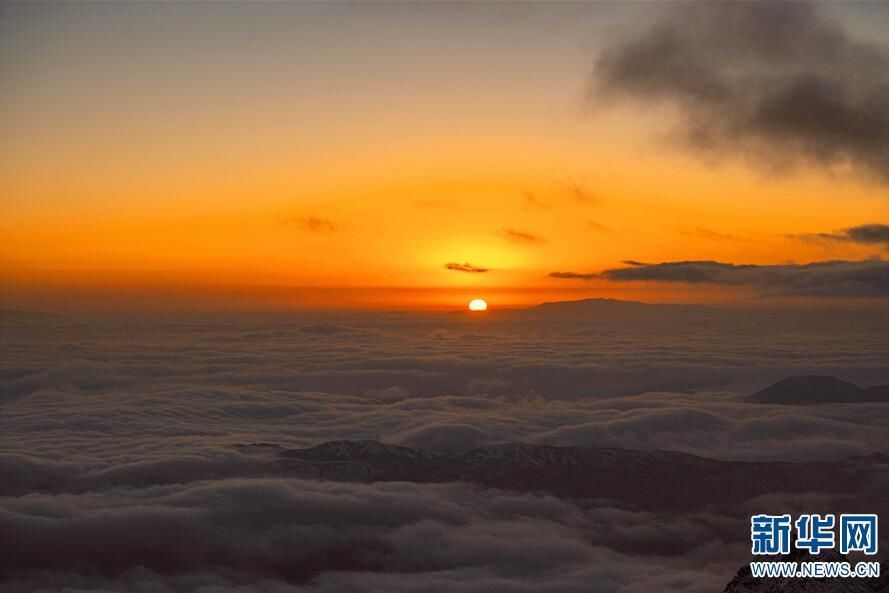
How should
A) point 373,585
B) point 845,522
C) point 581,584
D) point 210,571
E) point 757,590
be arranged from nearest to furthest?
point 845,522, point 757,590, point 581,584, point 373,585, point 210,571

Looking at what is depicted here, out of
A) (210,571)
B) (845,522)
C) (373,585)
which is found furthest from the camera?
(210,571)

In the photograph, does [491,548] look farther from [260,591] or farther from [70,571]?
[70,571]

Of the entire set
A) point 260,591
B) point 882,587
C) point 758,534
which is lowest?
point 260,591

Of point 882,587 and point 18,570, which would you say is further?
point 18,570

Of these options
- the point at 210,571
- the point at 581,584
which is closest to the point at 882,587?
the point at 581,584

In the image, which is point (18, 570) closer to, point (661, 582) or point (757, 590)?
point (661, 582)

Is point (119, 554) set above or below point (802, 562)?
below
